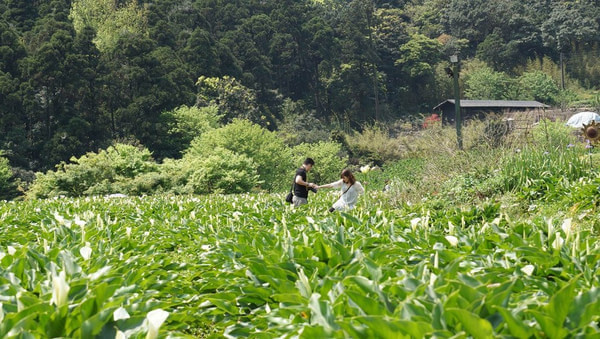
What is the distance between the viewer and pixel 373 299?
181 centimetres

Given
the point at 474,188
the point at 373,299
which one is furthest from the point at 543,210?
the point at 373,299

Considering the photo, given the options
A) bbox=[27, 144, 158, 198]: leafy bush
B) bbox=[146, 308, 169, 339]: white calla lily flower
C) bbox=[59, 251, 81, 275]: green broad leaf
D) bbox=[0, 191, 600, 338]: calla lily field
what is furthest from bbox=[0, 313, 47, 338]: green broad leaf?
bbox=[27, 144, 158, 198]: leafy bush

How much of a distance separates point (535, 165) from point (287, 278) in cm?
606

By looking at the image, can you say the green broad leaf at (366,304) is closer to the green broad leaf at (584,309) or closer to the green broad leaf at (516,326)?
the green broad leaf at (516,326)

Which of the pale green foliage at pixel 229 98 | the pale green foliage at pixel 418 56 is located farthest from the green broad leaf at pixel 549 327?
the pale green foliage at pixel 418 56

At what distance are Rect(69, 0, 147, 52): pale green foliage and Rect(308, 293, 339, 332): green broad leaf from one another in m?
42.7

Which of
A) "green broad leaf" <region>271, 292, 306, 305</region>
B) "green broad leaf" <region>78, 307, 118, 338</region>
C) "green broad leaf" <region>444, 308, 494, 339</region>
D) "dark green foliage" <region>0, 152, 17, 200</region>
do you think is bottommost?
"dark green foliage" <region>0, 152, 17, 200</region>

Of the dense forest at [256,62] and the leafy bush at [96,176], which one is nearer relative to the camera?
the leafy bush at [96,176]

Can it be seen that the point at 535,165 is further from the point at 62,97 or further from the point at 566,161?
the point at 62,97

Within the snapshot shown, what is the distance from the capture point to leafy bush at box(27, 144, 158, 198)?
1877cm

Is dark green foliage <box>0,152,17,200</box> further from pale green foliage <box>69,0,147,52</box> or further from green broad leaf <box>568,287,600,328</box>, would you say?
green broad leaf <box>568,287,600,328</box>

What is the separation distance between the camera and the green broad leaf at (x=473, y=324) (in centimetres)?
146

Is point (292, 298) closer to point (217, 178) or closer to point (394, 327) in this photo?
point (394, 327)

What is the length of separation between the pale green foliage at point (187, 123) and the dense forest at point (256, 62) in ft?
1.10
